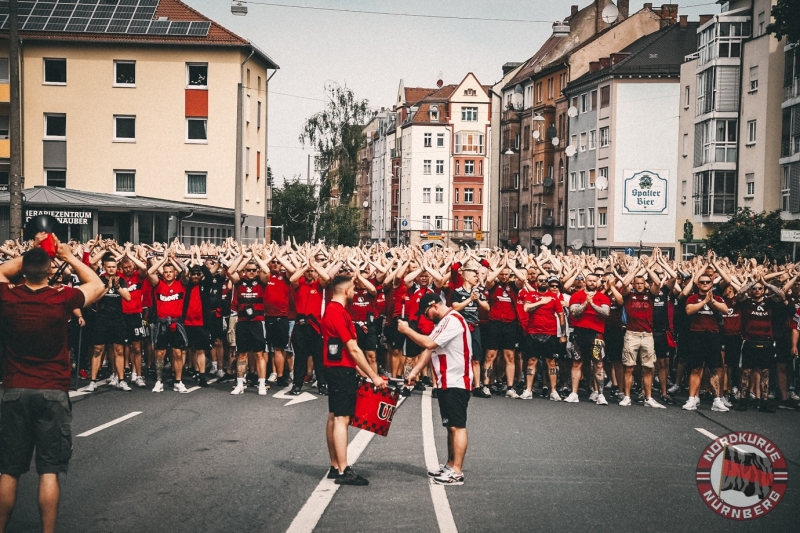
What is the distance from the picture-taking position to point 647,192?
6938cm

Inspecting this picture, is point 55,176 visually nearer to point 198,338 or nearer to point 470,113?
point 198,338

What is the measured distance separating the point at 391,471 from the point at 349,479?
0.85 m

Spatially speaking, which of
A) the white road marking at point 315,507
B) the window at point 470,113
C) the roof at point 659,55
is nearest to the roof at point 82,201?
the white road marking at point 315,507

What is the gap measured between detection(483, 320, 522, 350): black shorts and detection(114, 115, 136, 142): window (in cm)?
4023

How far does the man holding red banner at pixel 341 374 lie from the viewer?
978 centimetres

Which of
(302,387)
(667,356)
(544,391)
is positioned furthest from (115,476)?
(667,356)

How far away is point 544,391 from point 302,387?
3.90 m

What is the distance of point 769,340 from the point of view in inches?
665

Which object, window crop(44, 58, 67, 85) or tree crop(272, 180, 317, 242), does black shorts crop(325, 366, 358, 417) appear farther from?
tree crop(272, 180, 317, 242)

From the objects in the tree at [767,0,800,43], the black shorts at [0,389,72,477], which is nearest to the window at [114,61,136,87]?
the tree at [767,0,800,43]

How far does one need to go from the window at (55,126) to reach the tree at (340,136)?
2089cm

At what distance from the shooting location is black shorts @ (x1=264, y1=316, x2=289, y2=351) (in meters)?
17.4

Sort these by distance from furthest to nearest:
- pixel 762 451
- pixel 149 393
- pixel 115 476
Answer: pixel 149 393
pixel 762 451
pixel 115 476

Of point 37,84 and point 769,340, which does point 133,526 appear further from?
point 37,84
